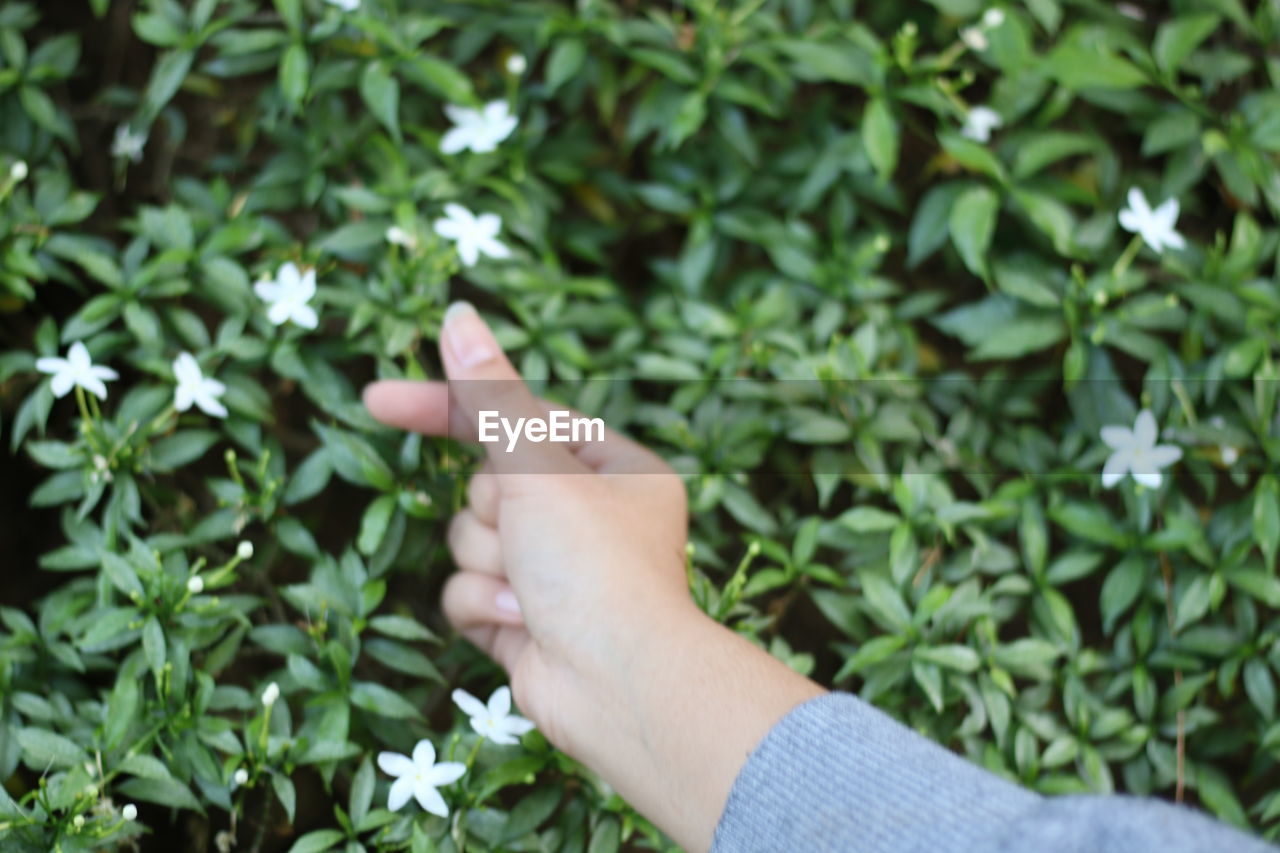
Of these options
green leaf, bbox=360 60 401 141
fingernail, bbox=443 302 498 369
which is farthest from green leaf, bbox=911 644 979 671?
green leaf, bbox=360 60 401 141

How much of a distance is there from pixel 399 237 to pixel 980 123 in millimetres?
895

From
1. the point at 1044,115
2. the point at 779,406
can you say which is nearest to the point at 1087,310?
the point at 1044,115

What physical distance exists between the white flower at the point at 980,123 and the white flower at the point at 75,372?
1269 millimetres

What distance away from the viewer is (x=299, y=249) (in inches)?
56.7

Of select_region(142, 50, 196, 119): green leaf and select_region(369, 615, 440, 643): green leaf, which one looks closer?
select_region(369, 615, 440, 643): green leaf

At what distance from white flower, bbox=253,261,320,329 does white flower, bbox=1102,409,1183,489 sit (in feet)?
3.55

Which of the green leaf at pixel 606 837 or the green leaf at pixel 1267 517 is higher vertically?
the green leaf at pixel 1267 517

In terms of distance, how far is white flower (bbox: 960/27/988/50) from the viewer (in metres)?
1.59

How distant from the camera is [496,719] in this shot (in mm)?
1188

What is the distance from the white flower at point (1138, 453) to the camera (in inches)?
54.7

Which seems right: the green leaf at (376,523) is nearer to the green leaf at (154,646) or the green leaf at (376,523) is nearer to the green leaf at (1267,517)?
the green leaf at (154,646)

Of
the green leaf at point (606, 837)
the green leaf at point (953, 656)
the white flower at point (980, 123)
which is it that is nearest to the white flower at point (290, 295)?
the green leaf at point (606, 837)

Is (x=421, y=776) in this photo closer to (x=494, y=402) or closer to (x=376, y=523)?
(x=376, y=523)

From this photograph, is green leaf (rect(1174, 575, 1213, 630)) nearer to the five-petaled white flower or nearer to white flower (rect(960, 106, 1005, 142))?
white flower (rect(960, 106, 1005, 142))
